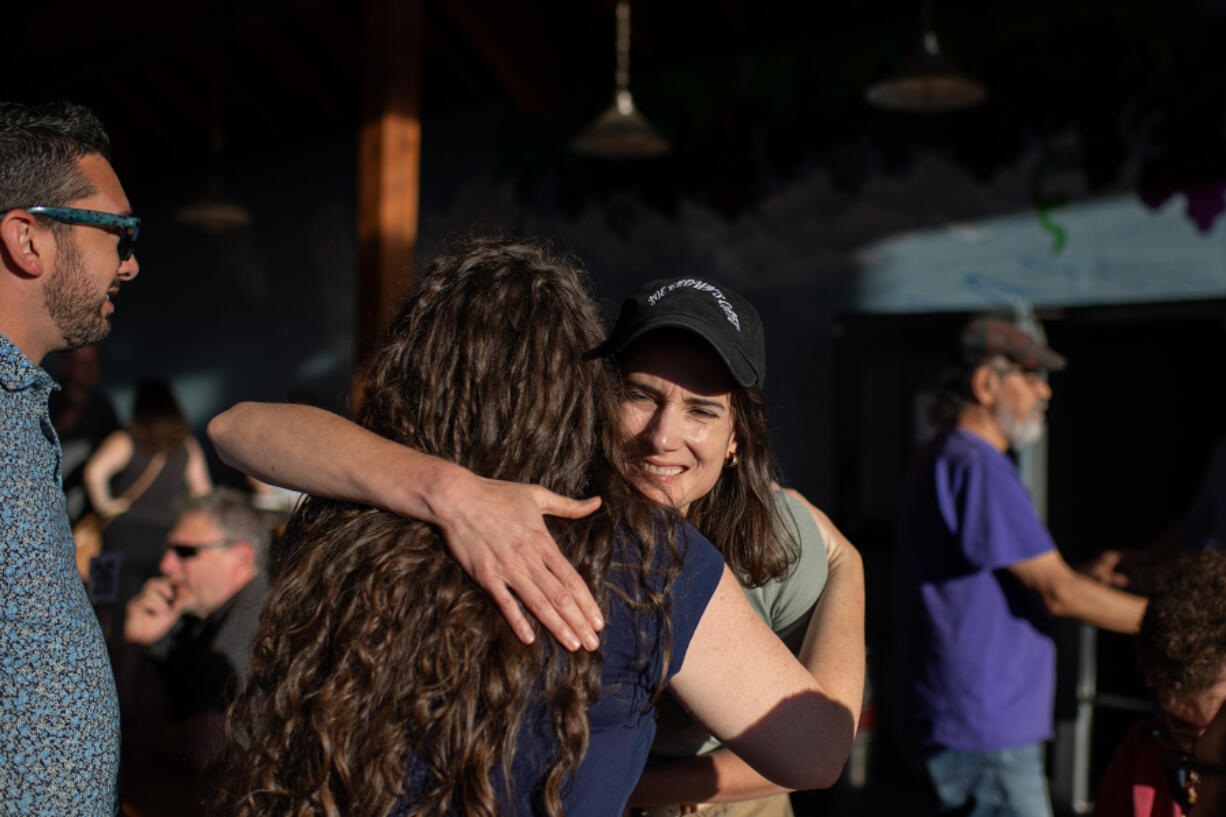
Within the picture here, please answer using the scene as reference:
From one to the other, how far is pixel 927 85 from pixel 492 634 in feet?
12.9

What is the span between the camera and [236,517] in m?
2.92

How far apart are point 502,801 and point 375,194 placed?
4.71 m

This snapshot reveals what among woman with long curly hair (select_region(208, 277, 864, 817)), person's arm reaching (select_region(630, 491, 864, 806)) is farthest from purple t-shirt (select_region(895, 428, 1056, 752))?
person's arm reaching (select_region(630, 491, 864, 806))

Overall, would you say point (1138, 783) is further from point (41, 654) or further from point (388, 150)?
point (388, 150)

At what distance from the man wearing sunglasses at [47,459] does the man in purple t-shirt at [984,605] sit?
84.3 inches

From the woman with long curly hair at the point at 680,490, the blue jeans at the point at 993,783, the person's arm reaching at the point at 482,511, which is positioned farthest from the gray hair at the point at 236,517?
the blue jeans at the point at 993,783

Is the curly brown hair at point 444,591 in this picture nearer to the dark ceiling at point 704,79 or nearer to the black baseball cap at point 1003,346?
the black baseball cap at point 1003,346

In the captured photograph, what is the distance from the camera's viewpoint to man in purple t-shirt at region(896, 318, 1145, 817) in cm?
266

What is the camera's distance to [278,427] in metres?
1.28

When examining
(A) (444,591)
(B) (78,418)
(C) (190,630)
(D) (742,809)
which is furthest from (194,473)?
(A) (444,591)

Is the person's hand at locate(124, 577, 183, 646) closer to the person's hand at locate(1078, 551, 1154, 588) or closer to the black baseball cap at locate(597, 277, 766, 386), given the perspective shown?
the black baseball cap at locate(597, 277, 766, 386)

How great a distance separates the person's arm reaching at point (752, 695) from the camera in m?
1.09

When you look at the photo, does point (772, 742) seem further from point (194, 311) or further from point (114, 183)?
point (194, 311)

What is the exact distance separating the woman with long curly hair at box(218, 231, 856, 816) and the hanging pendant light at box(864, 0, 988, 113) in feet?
11.4
